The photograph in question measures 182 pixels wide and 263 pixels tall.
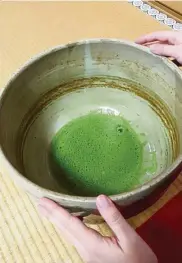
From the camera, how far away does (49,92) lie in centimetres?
78

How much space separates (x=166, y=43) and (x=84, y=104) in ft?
0.73

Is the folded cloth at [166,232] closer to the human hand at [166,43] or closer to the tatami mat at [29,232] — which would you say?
the tatami mat at [29,232]

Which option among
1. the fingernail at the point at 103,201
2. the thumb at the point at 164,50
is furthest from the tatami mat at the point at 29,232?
the thumb at the point at 164,50

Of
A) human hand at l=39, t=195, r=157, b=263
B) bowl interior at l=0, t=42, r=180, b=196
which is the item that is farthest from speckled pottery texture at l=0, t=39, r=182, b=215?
human hand at l=39, t=195, r=157, b=263

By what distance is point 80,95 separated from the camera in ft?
2.68

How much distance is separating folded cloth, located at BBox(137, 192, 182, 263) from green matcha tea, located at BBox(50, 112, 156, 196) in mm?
81

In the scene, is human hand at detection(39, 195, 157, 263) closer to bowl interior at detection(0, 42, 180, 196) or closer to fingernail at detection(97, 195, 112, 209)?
fingernail at detection(97, 195, 112, 209)

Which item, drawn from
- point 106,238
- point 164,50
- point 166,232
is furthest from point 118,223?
point 164,50

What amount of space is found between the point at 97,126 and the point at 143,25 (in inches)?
15.2

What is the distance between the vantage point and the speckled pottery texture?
69cm

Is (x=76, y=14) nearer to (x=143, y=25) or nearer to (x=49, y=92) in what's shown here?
(x=143, y=25)

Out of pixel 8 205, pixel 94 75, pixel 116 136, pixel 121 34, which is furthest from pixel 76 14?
pixel 8 205

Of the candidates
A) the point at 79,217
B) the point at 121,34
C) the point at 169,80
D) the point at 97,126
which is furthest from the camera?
the point at 121,34

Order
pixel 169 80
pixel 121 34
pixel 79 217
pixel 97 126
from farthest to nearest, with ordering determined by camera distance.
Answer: pixel 121 34, pixel 97 126, pixel 169 80, pixel 79 217
